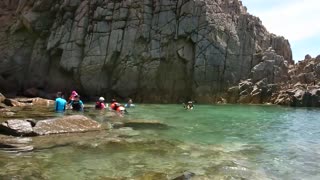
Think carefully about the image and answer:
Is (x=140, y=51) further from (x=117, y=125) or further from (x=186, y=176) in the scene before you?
(x=186, y=176)

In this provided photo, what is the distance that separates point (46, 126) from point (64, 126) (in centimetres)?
93

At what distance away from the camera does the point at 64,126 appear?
18719mm

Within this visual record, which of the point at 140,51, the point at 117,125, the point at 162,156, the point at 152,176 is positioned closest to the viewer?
the point at 152,176

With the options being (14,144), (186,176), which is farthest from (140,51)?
(186,176)

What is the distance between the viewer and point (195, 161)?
45.1 ft

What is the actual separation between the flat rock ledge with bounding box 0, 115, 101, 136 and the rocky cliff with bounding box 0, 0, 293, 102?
1149 inches

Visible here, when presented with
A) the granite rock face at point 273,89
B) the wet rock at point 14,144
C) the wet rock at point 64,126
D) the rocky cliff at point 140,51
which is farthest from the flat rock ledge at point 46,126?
the granite rock face at point 273,89

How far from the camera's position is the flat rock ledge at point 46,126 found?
17.1 meters

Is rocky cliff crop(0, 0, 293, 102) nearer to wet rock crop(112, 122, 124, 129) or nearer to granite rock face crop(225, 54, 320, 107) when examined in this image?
granite rock face crop(225, 54, 320, 107)

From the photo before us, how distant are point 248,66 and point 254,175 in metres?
40.0

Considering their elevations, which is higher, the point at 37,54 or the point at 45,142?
the point at 37,54

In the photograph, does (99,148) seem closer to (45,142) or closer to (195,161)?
(45,142)

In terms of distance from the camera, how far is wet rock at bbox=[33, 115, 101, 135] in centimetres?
1787

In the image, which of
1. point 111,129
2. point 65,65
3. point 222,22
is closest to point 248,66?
point 222,22
